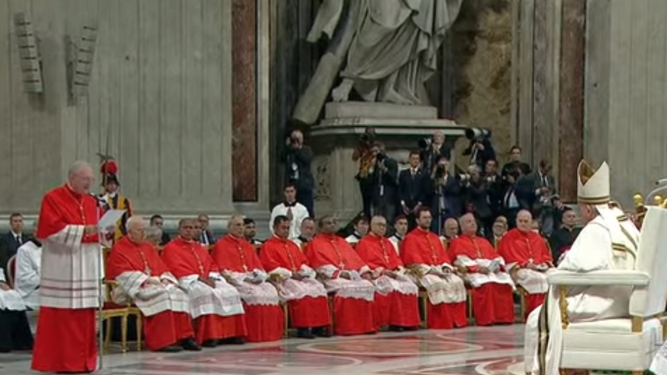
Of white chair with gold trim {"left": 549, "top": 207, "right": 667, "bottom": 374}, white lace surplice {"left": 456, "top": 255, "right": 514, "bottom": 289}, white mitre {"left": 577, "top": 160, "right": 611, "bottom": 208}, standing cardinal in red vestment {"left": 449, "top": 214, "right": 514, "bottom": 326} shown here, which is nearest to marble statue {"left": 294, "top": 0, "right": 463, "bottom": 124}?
standing cardinal in red vestment {"left": 449, "top": 214, "right": 514, "bottom": 326}

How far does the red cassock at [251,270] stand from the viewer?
1264 centimetres

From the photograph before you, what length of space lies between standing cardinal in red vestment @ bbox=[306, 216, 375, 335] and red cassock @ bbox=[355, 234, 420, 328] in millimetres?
205

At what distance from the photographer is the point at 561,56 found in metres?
19.0

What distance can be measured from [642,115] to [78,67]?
8.80m

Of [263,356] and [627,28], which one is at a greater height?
[627,28]

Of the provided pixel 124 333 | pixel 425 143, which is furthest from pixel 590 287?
pixel 425 143

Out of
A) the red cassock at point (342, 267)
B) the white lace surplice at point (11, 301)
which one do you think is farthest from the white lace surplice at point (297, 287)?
the white lace surplice at point (11, 301)

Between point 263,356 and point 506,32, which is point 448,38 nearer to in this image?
point 506,32

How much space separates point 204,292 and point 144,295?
626 millimetres

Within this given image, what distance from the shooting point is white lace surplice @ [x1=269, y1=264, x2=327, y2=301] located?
42.9 ft

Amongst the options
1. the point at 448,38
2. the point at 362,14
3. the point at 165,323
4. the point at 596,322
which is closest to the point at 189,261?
the point at 165,323

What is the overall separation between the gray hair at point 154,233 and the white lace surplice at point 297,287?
3.74ft

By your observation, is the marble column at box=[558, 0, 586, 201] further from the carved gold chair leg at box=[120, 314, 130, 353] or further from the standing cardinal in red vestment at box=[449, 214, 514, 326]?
the carved gold chair leg at box=[120, 314, 130, 353]

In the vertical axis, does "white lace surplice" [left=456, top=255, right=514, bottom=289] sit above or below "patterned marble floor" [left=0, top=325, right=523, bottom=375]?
above
